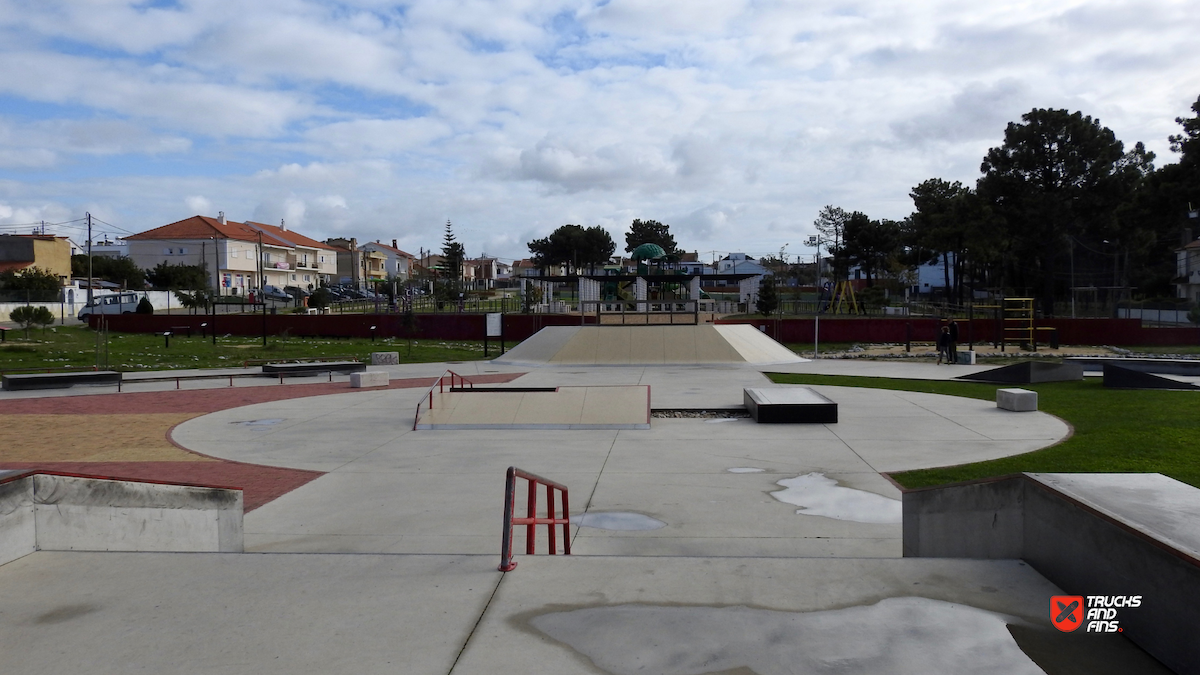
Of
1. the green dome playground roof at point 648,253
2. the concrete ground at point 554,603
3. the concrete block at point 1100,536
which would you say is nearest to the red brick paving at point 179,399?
the concrete ground at point 554,603

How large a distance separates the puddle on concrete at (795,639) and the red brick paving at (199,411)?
5285mm

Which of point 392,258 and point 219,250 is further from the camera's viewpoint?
point 392,258

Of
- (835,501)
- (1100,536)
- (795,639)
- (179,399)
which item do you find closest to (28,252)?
(179,399)

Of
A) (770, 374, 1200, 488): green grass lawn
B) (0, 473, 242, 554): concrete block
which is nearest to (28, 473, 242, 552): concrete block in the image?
(0, 473, 242, 554): concrete block

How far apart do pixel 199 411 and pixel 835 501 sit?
50.0 ft

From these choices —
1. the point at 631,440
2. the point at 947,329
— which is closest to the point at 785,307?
the point at 947,329

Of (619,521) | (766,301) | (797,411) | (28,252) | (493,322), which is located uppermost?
(28,252)

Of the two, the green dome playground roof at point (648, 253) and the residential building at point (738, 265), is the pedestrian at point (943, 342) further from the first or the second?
the residential building at point (738, 265)

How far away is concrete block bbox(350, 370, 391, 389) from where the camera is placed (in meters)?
24.1

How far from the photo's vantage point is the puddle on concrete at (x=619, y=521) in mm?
9289

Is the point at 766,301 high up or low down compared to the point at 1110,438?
up

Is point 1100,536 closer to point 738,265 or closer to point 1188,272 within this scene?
point 1188,272

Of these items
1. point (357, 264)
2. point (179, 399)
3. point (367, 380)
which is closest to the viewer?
point (179, 399)

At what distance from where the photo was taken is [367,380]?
2436cm
